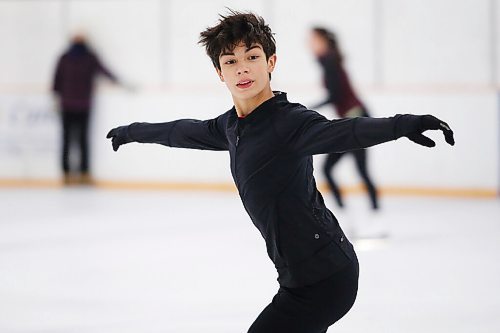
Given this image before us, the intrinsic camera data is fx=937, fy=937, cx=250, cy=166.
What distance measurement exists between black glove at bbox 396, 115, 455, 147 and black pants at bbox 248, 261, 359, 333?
50 cm

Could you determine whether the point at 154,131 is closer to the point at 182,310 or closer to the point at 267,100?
the point at 267,100

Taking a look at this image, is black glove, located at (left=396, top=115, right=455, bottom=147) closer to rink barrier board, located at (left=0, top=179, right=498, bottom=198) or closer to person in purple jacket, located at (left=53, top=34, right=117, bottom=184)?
rink barrier board, located at (left=0, top=179, right=498, bottom=198)

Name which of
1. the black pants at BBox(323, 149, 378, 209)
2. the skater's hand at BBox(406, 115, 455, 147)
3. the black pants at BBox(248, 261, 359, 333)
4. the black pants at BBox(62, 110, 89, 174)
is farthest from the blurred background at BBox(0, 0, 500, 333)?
the skater's hand at BBox(406, 115, 455, 147)

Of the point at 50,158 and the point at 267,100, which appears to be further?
the point at 50,158

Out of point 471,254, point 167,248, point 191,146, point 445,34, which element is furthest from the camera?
point 445,34

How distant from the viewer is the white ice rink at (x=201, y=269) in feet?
13.7

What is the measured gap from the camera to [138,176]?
10.7 metres

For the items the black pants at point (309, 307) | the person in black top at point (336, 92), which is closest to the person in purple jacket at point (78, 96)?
the person in black top at point (336, 92)

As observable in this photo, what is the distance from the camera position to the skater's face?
7.92 ft

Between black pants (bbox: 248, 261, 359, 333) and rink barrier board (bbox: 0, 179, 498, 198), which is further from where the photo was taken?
rink barrier board (bbox: 0, 179, 498, 198)

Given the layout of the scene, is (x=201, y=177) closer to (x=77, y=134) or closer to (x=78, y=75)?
(x=77, y=134)

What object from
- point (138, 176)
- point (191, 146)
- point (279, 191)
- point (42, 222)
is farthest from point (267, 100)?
point (138, 176)

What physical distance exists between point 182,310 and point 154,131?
5.85 feet

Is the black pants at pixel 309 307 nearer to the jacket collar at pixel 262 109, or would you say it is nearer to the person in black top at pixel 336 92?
the jacket collar at pixel 262 109
